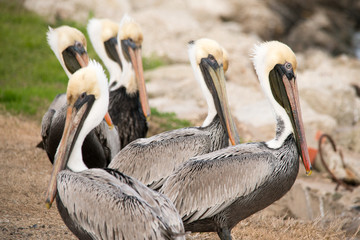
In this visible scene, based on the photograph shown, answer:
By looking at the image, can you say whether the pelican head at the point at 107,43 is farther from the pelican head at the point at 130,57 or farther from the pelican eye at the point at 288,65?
the pelican eye at the point at 288,65

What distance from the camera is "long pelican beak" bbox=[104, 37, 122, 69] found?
7.31 m

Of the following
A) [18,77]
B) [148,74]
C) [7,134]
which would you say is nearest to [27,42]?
[18,77]

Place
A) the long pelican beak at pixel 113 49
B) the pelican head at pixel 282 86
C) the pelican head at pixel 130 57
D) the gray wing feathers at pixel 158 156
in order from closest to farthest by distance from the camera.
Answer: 1. the pelican head at pixel 282 86
2. the gray wing feathers at pixel 158 156
3. the pelican head at pixel 130 57
4. the long pelican beak at pixel 113 49

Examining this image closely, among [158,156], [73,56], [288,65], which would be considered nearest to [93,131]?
[73,56]

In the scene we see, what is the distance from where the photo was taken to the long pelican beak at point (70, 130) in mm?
3742

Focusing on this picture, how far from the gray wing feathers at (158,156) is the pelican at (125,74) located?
1739 millimetres

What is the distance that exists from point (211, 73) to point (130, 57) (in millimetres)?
1809

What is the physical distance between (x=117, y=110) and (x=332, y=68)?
11.6 metres

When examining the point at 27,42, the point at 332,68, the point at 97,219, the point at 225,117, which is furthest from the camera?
the point at 332,68

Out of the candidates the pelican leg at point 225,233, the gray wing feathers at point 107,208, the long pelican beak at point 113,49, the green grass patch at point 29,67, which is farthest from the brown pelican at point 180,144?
the green grass patch at point 29,67

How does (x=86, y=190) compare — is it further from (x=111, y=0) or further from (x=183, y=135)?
(x=111, y=0)

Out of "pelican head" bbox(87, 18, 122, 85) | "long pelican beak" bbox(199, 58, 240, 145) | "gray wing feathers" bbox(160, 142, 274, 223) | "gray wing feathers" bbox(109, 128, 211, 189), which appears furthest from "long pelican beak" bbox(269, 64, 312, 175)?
"pelican head" bbox(87, 18, 122, 85)

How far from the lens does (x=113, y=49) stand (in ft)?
24.1

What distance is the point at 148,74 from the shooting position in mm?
11539
